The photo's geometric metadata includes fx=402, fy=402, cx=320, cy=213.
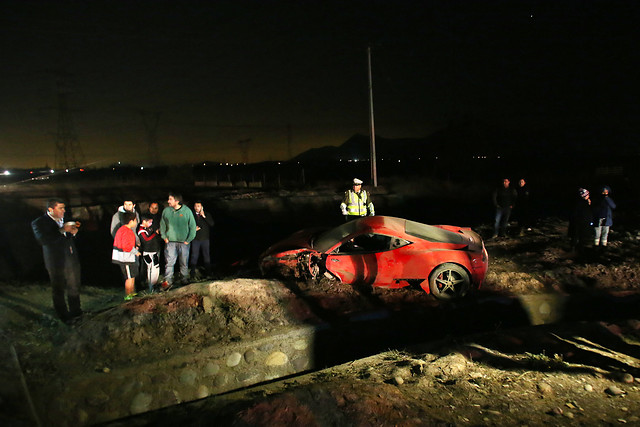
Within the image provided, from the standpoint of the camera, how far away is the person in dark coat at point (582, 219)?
8.57 metres

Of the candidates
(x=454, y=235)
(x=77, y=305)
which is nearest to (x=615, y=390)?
(x=454, y=235)

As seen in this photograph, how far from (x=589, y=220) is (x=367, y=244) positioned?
5367 mm

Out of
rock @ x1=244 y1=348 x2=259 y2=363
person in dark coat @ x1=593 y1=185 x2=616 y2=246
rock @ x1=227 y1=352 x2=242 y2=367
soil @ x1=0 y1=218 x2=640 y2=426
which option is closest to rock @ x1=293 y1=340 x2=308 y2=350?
soil @ x1=0 y1=218 x2=640 y2=426

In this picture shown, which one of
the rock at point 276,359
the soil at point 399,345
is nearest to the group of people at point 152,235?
the soil at point 399,345

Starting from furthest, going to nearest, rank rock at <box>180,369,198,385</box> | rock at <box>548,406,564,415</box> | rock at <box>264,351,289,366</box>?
1. rock at <box>264,351,289,366</box>
2. rock at <box>180,369,198,385</box>
3. rock at <box>548,406,564,415</box>

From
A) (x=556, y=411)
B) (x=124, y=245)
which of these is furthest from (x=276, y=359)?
(x=556, y=411)

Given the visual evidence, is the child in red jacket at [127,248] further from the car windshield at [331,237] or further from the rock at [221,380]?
the car windshield at [331,237]

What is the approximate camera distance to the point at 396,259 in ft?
20.7

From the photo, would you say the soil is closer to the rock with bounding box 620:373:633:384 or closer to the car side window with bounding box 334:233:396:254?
the rock with bounding box 620:373:633:384

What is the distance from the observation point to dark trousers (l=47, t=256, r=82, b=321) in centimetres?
563

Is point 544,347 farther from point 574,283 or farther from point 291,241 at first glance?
point 291,241

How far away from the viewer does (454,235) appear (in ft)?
22.6

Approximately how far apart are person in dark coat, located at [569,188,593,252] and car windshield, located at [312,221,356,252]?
529cm

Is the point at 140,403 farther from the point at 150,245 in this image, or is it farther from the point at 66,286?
the point at 150,245
